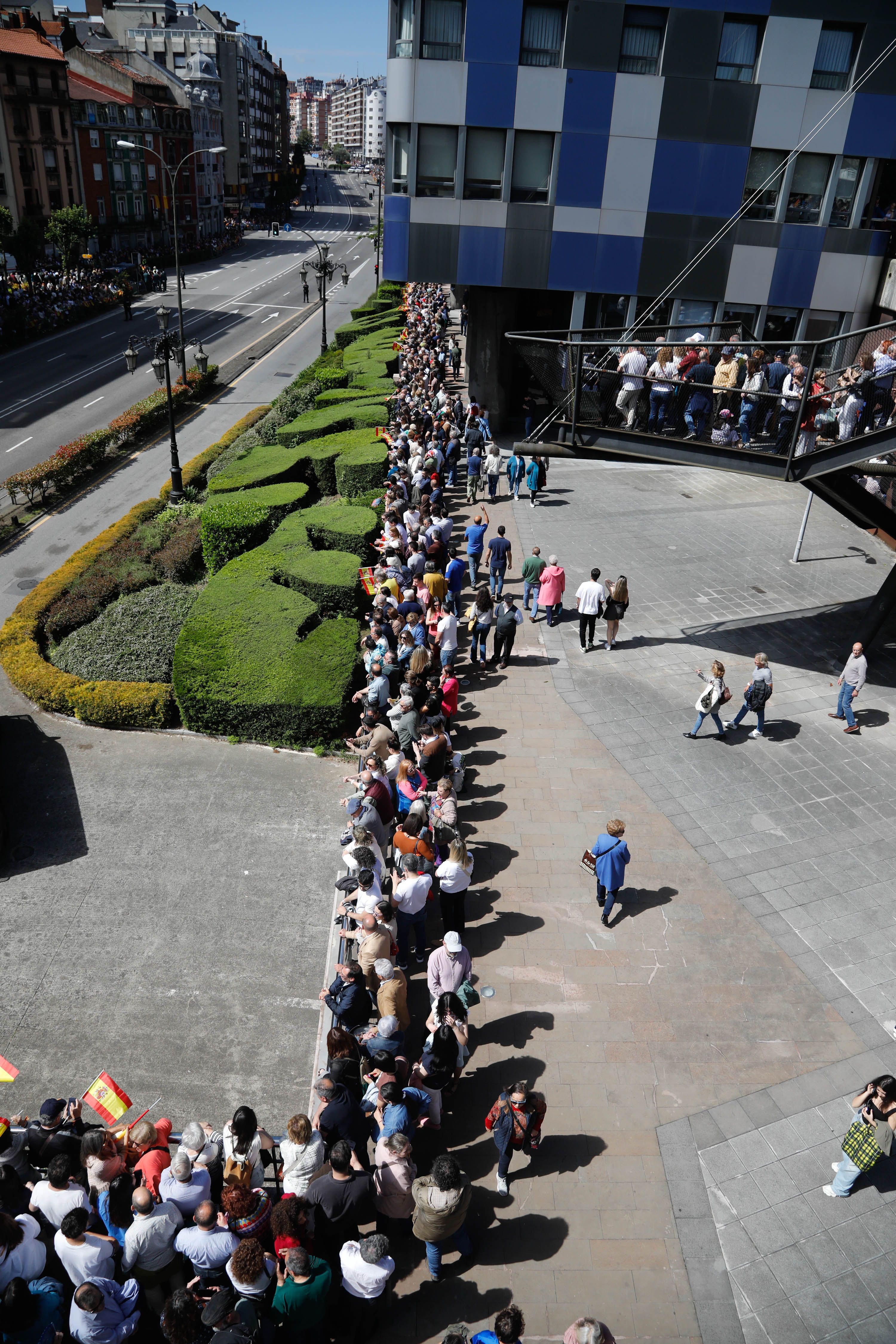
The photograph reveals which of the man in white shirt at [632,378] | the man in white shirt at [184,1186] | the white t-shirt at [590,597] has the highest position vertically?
the man in white shirt at [632,378]

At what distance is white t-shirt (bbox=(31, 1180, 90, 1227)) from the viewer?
18.7ft

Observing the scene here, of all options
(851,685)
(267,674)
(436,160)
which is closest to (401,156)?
(436,160)

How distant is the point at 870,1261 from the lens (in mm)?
6387

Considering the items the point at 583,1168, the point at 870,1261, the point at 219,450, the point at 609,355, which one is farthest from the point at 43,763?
the point at 219,450

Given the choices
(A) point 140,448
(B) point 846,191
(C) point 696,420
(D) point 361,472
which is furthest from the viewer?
(A) point 140,448

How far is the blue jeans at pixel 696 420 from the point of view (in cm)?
1295

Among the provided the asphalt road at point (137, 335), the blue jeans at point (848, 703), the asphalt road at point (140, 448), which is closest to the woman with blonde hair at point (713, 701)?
the blue jeans at point (848, 703)

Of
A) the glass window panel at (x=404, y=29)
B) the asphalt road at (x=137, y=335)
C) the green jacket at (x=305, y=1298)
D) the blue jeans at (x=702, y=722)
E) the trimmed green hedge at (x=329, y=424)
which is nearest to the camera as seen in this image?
the green jacket at (x=305, y=1298)

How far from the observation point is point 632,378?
13109 millimetres

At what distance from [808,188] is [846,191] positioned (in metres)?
0.87

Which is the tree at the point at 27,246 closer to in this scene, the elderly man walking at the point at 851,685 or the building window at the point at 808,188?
the building window at the point at 808,188

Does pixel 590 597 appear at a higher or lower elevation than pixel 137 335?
higher

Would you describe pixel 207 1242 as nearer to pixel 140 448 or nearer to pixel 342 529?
pixel 342 529

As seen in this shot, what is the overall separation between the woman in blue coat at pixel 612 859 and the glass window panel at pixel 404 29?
1973 centimetres
